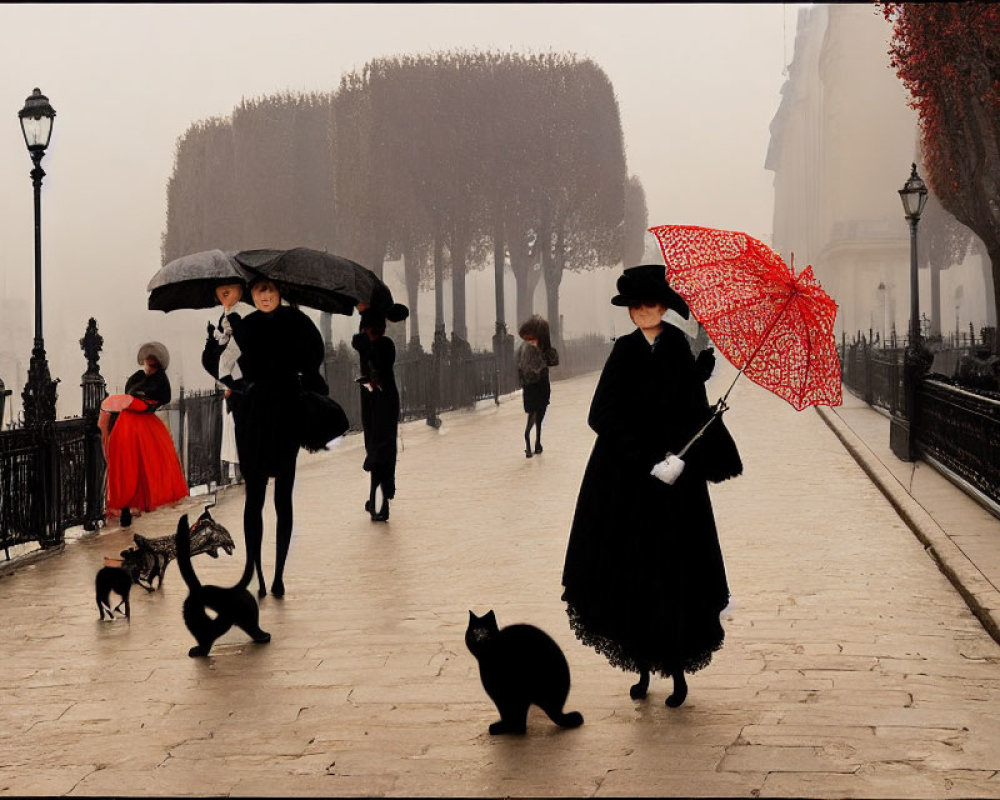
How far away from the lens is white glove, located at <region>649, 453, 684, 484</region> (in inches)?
188

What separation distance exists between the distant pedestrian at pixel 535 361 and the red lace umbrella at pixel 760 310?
9.82m

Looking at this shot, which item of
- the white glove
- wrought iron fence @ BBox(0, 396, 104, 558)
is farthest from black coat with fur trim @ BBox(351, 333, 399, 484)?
the white glove

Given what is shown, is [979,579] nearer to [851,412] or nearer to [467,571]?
[467,571]

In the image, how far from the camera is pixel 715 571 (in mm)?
5031

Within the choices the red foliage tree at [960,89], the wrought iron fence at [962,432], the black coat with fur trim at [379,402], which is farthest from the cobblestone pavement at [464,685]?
the red foliage tree at [960,89]

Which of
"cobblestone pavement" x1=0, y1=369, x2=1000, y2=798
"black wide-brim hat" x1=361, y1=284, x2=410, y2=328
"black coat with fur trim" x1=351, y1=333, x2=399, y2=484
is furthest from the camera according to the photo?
"black coat with fur trim" x1=351, y1=333, x2=399, y2=484

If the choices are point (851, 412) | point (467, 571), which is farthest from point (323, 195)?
point (467, 571)

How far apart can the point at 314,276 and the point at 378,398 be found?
246cm

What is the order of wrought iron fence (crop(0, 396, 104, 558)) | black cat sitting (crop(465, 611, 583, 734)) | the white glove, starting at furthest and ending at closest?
wrought iron fence (crop(0, 396, 104, 558)) < the white glove < black cat sitting (crop(465, 611, 583, 734))

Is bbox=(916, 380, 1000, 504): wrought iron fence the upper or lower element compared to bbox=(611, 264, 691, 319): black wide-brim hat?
lower

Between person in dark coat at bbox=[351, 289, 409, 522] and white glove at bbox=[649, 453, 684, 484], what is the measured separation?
5145 mm

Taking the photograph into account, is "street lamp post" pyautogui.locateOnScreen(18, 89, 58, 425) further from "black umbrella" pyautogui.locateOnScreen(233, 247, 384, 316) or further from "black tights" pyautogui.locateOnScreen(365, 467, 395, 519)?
"black umbrella" pyautogui.locateOnScreen(233, 247, 384, 316)

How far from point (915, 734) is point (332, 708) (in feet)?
7.25

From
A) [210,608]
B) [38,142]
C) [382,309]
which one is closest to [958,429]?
[382,309]
